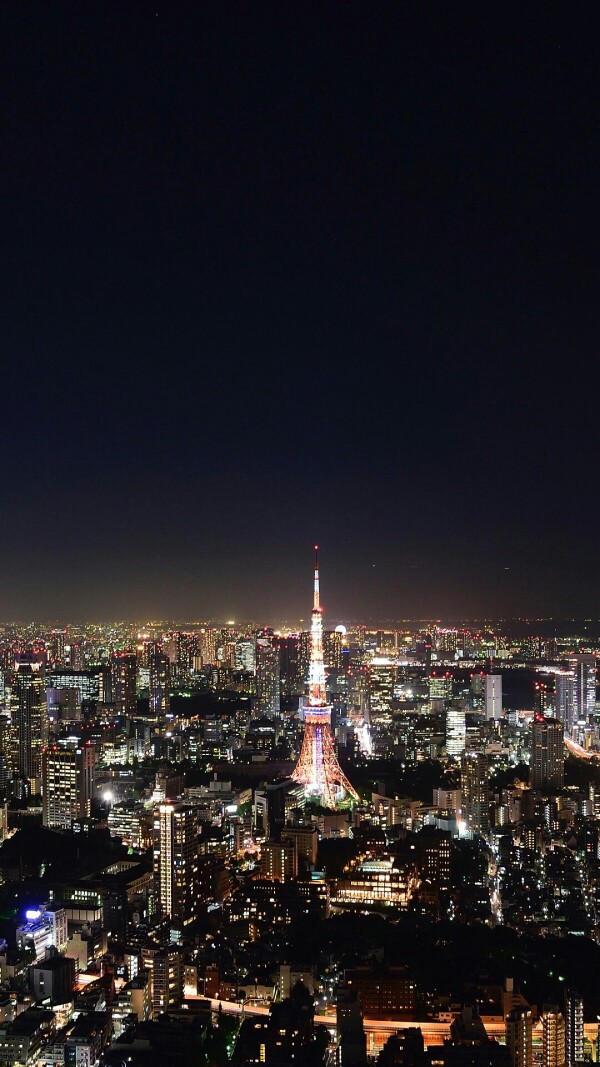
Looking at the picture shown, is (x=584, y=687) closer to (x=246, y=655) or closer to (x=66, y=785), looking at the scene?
(x=66, y=785)

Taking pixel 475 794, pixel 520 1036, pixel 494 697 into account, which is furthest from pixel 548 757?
pixel 520 1036

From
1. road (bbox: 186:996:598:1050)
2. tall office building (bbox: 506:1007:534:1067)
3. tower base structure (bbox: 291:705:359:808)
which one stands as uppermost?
tower base structure (bbox: 291:705:359:808)

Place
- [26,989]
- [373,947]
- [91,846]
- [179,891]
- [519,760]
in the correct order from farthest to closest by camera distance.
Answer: [519,760] → [91,846] → [179,891] → [373,947] → [26,989]


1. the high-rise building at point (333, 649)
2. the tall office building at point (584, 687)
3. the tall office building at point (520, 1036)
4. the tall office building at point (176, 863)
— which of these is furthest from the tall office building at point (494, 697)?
the tall office building at point (520, 1036)

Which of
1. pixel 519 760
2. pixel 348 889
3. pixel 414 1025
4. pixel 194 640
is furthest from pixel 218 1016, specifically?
pixel 194 640

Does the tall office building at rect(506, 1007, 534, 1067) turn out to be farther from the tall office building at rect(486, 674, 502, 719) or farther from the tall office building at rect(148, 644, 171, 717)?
the tall office building at rect(148, 644, 171, 717)

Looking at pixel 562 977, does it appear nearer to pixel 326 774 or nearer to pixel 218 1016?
pixel 218 1016

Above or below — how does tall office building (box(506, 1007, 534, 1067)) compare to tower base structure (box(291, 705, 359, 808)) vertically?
below

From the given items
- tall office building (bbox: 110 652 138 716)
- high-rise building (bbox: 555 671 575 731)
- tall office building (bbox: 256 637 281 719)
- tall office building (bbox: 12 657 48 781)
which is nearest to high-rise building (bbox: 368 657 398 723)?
tall office building (bbox: 256 637 281 719)
